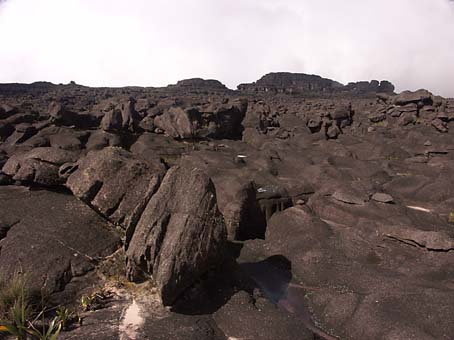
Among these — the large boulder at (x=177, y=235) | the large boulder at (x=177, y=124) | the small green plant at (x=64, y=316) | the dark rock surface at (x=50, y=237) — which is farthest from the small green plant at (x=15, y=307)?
the large boulder at (x=177, y=124)

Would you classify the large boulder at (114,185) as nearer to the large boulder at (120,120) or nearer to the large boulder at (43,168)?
the large boulder at (43,168)

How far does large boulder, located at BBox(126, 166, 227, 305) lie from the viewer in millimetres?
18031

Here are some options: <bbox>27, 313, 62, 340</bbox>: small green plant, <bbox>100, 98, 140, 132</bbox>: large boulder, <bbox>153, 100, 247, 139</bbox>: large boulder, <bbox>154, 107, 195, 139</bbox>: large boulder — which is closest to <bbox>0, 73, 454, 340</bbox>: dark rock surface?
<bbox>27, 313, 62, 340</bbox>: small green plant

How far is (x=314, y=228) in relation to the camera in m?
30.2

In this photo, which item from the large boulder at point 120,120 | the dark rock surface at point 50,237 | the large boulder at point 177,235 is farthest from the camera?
the large boulder at point 120,120

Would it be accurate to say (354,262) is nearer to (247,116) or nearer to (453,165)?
(453,165)

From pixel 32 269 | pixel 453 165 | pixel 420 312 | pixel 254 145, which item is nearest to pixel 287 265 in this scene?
pixel 420 312

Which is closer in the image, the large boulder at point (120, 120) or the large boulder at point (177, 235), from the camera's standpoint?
the large boulder at point (177, 235)

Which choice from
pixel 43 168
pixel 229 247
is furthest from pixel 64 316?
pixel 229 247

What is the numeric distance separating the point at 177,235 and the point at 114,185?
597 cm

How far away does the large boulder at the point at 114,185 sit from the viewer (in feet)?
72.3

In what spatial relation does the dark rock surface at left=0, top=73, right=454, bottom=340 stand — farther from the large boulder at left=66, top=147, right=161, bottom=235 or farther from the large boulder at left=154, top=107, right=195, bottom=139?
the large boulder at left=154, top=107, right=195, bottom=139

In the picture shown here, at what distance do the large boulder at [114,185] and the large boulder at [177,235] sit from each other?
1.70m

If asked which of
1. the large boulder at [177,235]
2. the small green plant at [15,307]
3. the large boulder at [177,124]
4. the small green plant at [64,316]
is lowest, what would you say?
the small green plant at [64,316]
